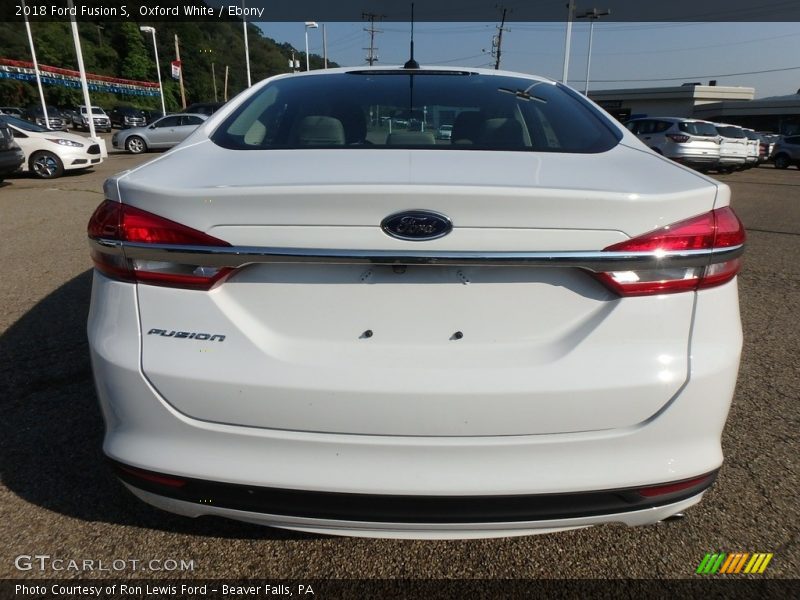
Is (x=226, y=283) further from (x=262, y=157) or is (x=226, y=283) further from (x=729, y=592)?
(x=729, y=592)

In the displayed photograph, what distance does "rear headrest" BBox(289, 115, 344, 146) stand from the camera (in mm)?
2109

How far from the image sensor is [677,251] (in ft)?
4.74

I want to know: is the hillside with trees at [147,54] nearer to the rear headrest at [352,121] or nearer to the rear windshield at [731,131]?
the rear windshield at [731,131]

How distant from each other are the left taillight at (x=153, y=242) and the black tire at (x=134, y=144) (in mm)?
23527

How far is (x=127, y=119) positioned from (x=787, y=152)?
42288 millimetres

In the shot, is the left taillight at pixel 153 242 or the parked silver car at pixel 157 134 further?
the parked silver car at pixel 157 134

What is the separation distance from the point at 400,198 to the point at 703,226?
792 mm

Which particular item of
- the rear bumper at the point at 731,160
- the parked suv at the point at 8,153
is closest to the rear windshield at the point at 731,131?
the rear bumper at the point at 731,160

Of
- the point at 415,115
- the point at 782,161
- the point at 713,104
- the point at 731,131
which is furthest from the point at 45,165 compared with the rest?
the point at 713,104

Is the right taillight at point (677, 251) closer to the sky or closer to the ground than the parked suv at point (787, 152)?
closer to the sky

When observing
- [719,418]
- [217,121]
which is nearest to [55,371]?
[217,121]

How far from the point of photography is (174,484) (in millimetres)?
1573

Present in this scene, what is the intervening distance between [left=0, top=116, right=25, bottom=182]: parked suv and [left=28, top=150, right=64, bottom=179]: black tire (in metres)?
1.37

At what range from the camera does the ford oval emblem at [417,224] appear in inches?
55.4
